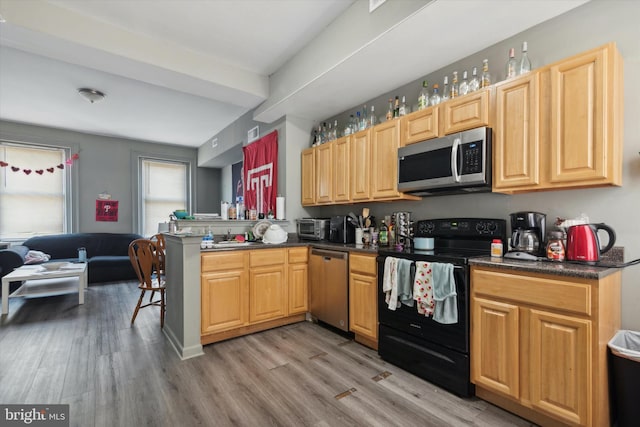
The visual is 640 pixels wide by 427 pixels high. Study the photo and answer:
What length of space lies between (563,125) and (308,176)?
8.86 feet

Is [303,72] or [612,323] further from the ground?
[303,72]

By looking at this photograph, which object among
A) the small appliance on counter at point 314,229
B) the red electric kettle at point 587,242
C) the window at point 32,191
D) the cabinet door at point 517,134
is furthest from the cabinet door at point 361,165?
the window at point 32,191

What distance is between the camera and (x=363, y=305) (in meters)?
2.70

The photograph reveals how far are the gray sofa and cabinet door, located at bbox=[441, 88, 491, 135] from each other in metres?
5.76

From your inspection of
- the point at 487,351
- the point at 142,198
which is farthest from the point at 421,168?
the point at 142,198

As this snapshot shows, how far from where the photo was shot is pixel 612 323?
164 cm

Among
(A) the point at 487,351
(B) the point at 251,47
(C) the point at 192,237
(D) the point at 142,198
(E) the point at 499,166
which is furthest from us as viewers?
(D) the point at 142,198

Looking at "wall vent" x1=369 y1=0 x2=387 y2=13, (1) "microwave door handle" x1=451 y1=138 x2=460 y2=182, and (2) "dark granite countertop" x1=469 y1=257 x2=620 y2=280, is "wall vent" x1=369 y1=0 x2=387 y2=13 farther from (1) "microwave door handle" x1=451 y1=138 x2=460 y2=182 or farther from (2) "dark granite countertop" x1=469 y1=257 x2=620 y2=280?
(2) "dark granite countertop" x1=469 y1=257 x2=620 y2=280

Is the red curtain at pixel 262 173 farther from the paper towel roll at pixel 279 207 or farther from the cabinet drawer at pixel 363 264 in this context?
the cabinet drawer at pixel 363 264

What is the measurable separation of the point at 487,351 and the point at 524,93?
1680mm

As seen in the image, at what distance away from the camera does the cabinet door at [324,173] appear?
3.58 meters

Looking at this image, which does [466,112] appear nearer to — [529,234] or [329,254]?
[529,234]

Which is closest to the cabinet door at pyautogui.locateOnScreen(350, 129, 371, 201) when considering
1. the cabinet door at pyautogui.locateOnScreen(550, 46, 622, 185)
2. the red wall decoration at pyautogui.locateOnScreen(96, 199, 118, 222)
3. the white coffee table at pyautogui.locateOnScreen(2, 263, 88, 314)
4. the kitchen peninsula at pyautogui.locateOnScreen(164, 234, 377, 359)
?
the kitchen peninsula at pyautogui.locateOnScreen(164, 234, 377, 359)

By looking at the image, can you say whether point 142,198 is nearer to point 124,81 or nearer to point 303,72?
point 124,81
